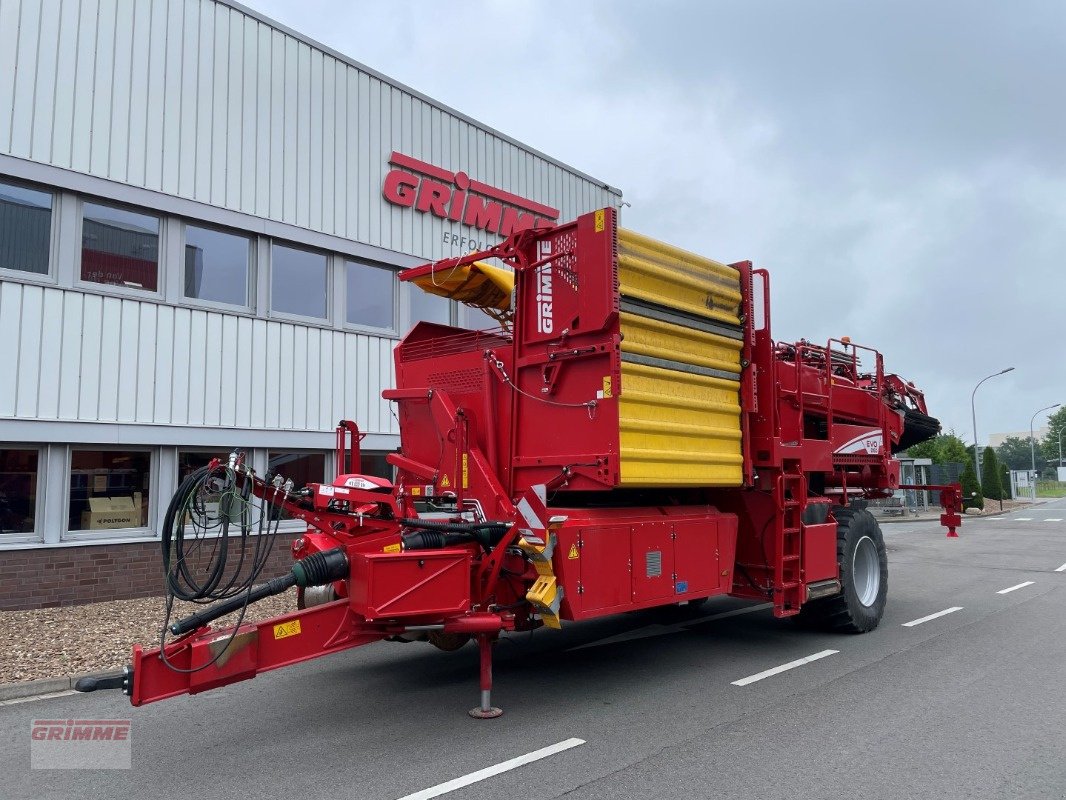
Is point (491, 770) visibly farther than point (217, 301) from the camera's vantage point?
No

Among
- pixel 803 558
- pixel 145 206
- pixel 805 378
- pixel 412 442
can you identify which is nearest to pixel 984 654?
pixel 803 558

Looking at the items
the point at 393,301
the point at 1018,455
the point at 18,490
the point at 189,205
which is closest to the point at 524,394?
the point at 18,490

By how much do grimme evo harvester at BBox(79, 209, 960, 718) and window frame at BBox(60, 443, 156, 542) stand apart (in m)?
3.87

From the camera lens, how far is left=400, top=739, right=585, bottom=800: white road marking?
4.14 m

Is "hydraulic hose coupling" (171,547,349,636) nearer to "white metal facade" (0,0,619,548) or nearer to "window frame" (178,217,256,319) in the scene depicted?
"white metal facade" (0,0,619,548)

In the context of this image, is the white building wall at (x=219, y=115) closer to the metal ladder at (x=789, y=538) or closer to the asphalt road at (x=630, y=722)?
the asphalt road at (x=630, y=722)

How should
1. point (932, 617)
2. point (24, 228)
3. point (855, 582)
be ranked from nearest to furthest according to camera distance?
point (855, 582), point (24, 228), point (932, 617)

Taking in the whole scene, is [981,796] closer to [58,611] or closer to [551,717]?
[551,717]

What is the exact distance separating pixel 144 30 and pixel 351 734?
917cm

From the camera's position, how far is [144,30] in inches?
394

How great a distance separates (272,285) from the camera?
11.3 metres

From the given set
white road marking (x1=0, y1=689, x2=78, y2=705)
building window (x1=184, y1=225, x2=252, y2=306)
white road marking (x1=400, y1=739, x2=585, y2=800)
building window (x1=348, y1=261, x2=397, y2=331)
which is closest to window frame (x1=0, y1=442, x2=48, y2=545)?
building window (x1=184, y1=225, x2=252, y2=306)

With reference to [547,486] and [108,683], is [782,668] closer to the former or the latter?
[547,486]

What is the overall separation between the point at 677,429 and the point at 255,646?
10.9 feet
